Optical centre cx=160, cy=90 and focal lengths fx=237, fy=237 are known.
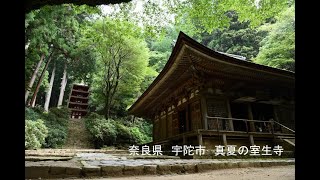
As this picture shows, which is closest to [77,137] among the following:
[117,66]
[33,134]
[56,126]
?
[56,126]

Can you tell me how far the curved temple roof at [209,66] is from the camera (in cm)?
938

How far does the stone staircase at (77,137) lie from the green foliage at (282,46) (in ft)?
54.9

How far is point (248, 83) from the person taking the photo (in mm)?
11812

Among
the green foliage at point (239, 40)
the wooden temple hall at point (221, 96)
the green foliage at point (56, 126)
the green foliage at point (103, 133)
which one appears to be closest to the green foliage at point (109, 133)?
the green foliage at point (103, 133)

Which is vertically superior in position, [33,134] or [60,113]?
[60,113]

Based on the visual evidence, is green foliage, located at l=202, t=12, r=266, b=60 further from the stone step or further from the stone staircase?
the stone step

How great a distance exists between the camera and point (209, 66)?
10641 mm

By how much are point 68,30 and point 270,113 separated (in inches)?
700

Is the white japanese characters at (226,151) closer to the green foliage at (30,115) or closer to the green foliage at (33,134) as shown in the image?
the green foliage at (33,134)

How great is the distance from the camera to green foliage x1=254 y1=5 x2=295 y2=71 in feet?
65.7

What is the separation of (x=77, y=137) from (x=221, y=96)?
550 inches

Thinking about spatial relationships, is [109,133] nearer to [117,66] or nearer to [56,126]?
[56,126]
